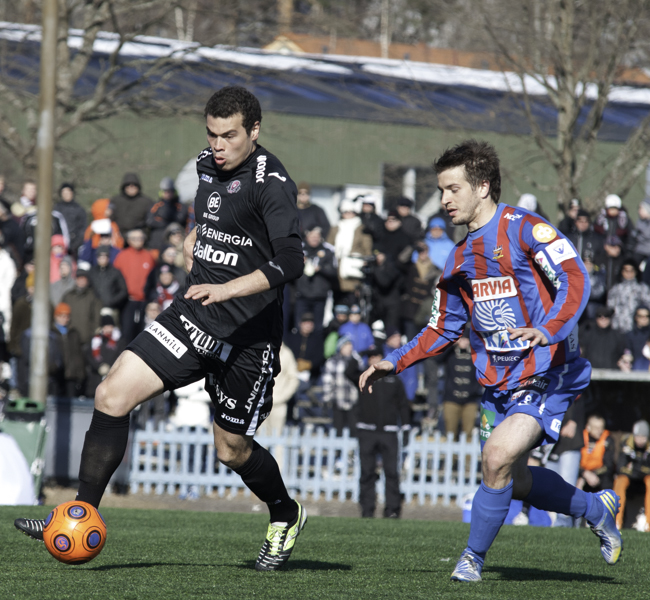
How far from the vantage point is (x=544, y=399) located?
523 centimetres

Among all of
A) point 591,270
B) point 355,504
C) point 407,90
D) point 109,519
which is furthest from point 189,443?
point 407,90

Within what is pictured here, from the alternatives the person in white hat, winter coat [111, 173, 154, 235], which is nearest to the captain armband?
the person in white hat

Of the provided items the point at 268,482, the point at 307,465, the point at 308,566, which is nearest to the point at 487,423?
the point at 268,482

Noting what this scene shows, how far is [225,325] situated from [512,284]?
1504 millimetres

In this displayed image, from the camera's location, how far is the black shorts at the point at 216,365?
16.4 ft

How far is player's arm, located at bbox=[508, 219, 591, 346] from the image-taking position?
16.0 feet

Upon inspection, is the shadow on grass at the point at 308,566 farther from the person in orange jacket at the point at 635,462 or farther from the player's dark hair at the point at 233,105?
the person in orange jacket at the point at 635,462

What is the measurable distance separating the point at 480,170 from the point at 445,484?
9020 millimetres

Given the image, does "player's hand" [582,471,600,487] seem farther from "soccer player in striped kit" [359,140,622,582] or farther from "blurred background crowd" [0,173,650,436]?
"soccer player in striped kit" [359,140,622,582]

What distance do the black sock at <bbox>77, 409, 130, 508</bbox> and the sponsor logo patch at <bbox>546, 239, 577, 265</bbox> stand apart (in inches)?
90.1

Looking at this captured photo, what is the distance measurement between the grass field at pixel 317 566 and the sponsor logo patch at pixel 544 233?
175 cm

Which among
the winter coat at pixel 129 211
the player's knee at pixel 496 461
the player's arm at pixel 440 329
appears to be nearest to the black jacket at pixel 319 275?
the winter coat at pixel 129 211

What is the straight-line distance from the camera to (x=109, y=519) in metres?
8.94

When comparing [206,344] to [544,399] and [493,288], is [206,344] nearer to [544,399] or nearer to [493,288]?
[493,288]
